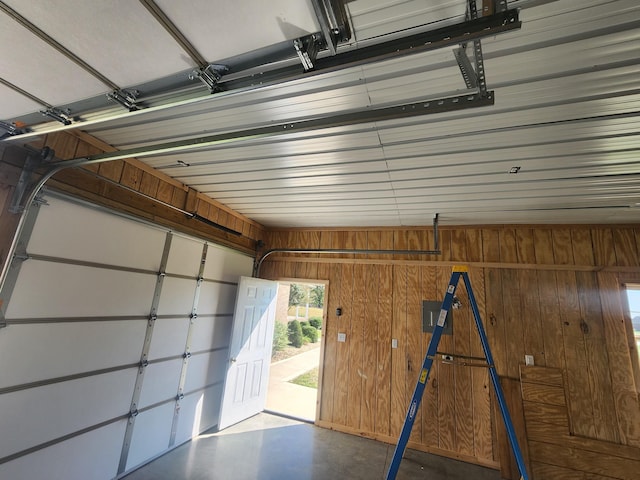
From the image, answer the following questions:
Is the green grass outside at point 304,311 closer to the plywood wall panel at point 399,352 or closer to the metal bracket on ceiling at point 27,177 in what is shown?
the plywood wall panel at point 399,352

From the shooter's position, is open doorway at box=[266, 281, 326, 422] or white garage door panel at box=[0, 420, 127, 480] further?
open doorway at box=[266, 281, 326, 422]

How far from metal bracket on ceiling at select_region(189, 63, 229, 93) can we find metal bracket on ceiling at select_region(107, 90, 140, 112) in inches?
14.7

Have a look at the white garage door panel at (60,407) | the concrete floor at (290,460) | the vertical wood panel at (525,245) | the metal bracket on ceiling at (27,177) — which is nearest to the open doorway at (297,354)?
the concrete floor at (290,460)

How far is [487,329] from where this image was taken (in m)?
3.40

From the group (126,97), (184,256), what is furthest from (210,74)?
(184,256)

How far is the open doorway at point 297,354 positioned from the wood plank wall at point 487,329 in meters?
0.56

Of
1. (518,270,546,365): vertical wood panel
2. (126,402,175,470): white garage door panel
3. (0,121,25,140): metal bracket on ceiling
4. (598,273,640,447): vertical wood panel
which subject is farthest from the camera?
(518,270,546,365): vertical wood panel

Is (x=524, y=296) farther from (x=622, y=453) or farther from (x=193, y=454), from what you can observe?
(x=193, y=454)

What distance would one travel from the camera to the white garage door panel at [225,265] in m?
3.64

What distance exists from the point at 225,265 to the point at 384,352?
2.48 meters

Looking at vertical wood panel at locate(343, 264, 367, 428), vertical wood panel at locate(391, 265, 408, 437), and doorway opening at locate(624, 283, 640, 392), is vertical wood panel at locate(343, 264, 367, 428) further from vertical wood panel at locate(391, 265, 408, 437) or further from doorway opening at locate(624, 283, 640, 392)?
doorway opening at locate(624, 283, 640, 392)

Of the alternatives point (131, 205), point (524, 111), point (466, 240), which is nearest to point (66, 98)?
point (131, 205)

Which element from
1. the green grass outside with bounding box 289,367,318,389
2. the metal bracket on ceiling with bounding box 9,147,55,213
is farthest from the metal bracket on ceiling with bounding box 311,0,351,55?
the green grass outside with bounding box 289,367,318,389

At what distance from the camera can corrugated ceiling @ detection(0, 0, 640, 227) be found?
1061 mm
